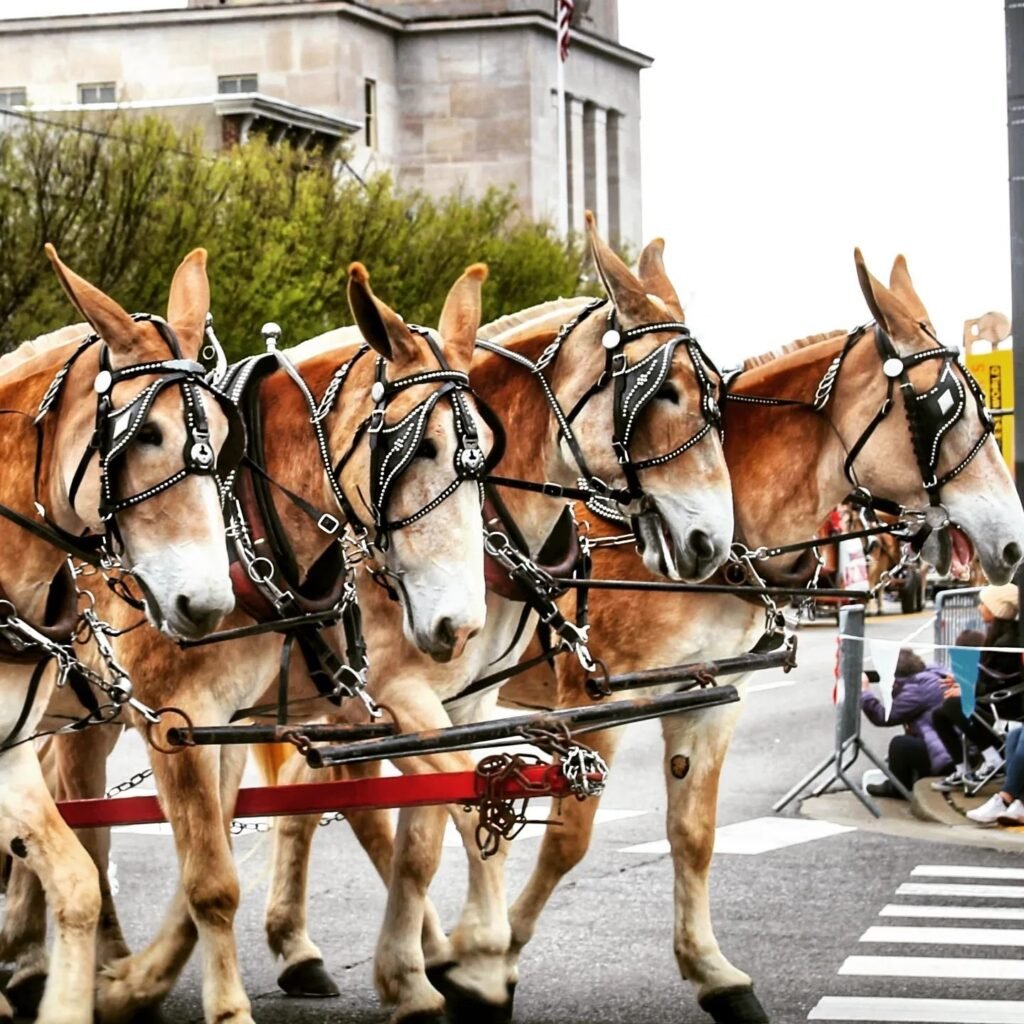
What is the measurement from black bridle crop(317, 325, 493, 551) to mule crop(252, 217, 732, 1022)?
810 mm

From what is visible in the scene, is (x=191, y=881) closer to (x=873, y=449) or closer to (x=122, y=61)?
(x=873, y=449)

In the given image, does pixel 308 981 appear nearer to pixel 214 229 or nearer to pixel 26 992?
pixel 26 992

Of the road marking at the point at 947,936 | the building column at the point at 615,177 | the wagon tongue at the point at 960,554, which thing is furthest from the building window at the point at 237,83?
the road marking at the point at 947,936

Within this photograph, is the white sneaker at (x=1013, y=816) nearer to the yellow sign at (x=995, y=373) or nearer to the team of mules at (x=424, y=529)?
the yellow sign at (x=995, y=373)

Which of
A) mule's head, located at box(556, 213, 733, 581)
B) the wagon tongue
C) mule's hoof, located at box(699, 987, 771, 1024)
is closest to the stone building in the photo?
the wagon tongue

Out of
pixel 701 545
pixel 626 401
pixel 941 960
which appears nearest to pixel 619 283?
pixel 626 401

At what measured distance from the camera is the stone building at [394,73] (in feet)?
209

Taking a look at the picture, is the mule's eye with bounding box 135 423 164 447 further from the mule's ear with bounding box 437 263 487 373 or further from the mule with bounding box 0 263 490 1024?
the mule's ear with bounding box 437 263 487 373

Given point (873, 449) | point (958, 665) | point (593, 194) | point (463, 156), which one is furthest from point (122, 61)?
point (873, 449)

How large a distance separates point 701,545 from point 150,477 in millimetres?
2102

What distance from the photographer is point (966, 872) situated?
12203 mm

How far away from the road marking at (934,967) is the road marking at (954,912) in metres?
1.03

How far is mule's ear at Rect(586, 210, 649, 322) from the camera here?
8.12 m

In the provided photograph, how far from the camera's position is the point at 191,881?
7.49 m
